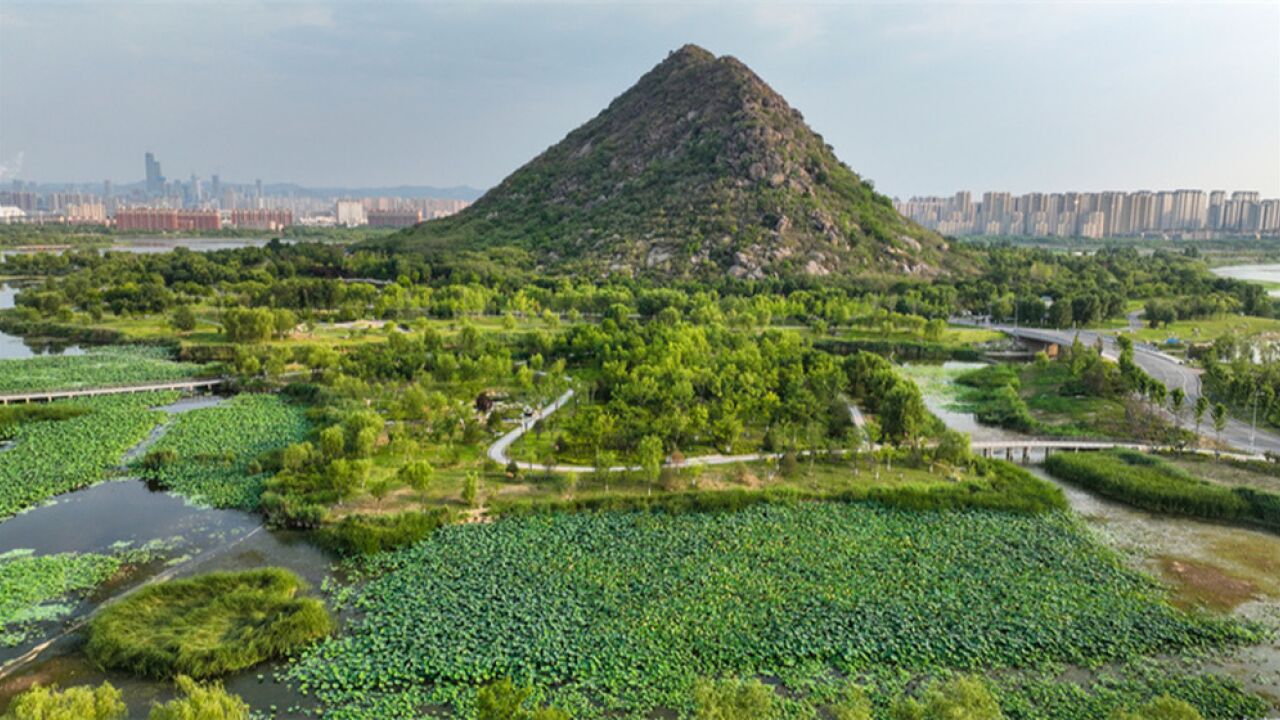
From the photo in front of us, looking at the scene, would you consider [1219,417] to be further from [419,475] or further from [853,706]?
[419,475]

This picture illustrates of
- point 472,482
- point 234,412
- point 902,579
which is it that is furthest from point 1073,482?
point 234,412

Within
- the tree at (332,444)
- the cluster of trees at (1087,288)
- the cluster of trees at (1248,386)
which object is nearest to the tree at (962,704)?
the tree at (332,444)

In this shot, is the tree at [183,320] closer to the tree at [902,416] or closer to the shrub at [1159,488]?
the tree at [902,416]

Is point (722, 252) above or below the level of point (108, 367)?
above

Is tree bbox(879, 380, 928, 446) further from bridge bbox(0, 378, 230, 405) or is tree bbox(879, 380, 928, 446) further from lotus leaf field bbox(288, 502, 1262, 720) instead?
bridge bbox(0, 378, 230, 405)

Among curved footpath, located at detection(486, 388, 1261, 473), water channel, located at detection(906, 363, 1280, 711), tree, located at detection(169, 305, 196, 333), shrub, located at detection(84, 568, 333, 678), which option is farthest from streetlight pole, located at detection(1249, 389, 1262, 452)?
tree, located at detection(169, 305, 196, 333)

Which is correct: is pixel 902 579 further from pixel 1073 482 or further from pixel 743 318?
pixel 743 318

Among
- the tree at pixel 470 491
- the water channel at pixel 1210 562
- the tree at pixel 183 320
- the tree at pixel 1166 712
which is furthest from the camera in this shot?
the tree at pixel 183 320
